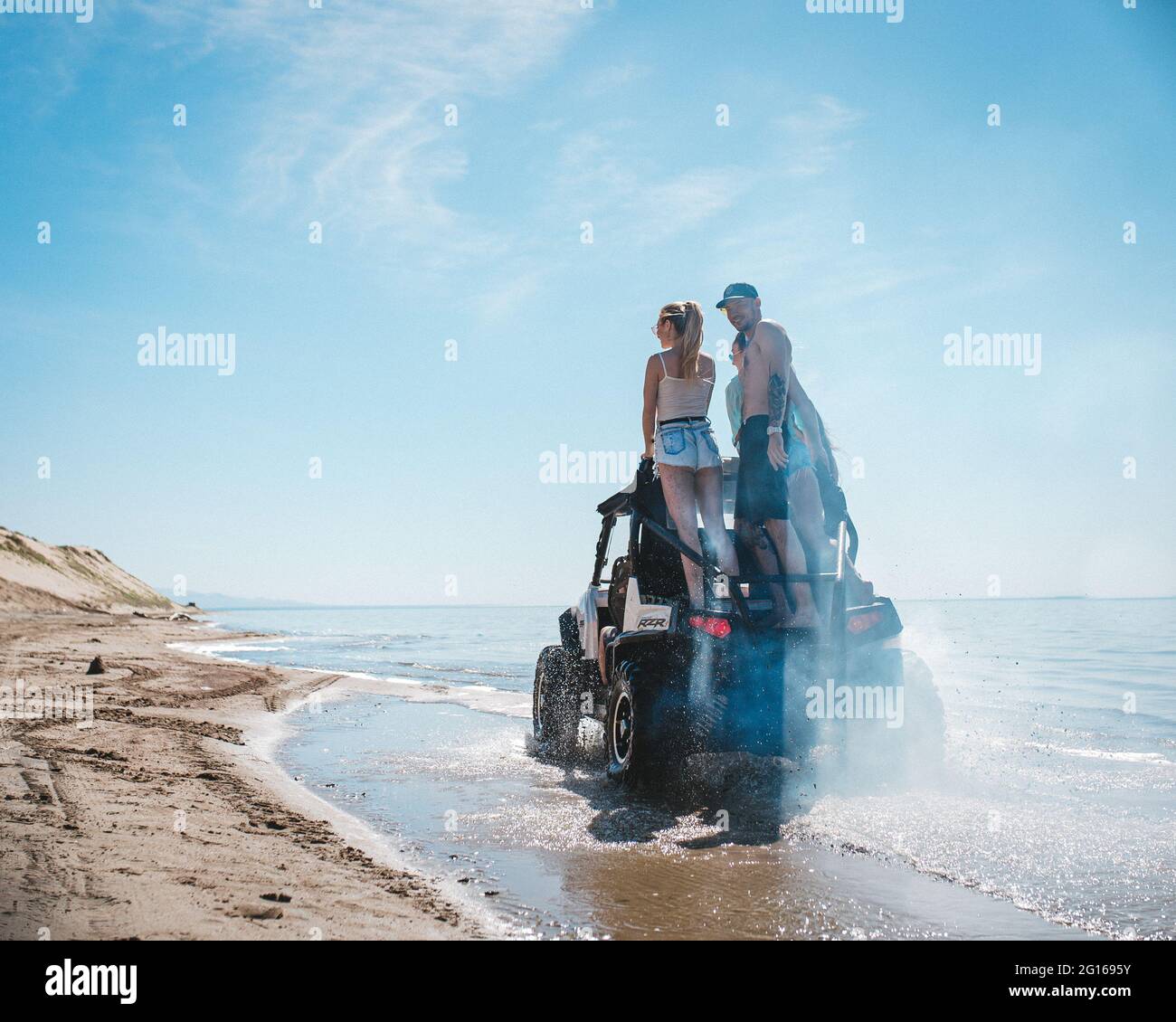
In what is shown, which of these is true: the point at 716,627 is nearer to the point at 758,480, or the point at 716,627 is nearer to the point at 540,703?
the point at 758,480

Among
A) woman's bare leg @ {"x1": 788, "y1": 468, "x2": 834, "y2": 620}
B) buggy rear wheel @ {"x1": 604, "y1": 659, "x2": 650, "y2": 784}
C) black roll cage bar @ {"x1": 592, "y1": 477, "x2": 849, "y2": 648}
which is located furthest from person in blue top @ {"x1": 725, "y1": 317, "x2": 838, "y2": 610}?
buggy rear wheel @ {"x1": 604, "y1": 659, "x2": 650, "y2": 784}

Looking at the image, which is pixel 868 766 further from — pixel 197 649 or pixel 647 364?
pixel 197 649

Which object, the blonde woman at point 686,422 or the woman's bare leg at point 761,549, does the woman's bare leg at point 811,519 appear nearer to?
the woman's bare leg at point 761,549

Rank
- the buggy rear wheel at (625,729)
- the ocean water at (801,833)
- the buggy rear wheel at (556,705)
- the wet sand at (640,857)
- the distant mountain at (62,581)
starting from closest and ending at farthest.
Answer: the wet sand at (640,857) < the ocean water at (801,833) < the buggy rear wheel at (625,729) < the buggy rear wheel at (556,705) < the distant mountain at (62,581)

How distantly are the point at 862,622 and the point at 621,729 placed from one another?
5.97 ft

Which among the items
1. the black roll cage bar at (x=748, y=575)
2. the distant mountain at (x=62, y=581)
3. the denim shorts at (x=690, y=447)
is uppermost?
the denim shorts at (x=690, y=447)

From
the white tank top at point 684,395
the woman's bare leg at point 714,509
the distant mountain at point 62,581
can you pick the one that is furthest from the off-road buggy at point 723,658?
the distant mountain at point 62,581

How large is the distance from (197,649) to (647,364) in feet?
66.0

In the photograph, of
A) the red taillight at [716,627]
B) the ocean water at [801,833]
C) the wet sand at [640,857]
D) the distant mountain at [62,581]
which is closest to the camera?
the wet sand at [640,857]

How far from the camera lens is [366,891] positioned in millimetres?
3514

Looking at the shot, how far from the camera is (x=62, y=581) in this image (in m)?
57.2

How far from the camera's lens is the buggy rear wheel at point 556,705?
7.79 m

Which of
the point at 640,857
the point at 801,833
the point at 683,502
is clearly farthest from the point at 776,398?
the point at 640,857

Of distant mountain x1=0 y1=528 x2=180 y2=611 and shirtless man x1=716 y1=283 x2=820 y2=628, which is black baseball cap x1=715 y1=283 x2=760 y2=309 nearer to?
shirtless man x1=716 y1=283 x2=820 y2=628
